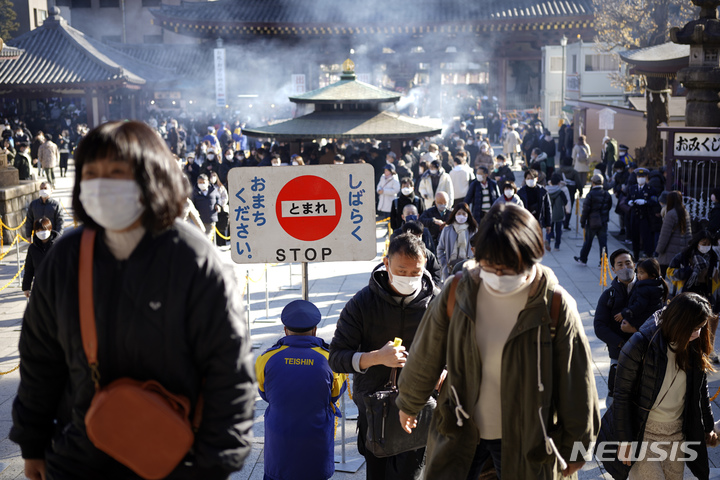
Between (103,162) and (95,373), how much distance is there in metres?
0.60

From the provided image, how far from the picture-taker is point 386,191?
14.7 meters

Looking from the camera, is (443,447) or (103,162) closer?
(103,162)

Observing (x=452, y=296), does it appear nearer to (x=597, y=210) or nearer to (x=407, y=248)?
(x=407, y=248)

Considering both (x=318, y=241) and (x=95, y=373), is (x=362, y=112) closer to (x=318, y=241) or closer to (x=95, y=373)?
(x=318, y=241)

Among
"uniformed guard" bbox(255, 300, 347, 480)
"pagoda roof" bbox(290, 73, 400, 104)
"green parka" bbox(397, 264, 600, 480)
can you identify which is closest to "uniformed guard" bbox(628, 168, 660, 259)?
"pagoda roof" bbox(290, 73, 400, 104)

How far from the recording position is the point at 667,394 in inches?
165

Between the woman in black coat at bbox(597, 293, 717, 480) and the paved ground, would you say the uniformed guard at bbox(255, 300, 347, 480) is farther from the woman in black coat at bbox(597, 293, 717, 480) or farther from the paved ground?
the woman in black coat at bbox(597, 293, 717, 480)

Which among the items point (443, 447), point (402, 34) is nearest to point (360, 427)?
point (443, 447)

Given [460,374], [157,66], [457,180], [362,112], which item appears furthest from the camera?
[157,66]

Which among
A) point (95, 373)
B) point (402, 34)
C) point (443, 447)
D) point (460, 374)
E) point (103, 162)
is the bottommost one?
point (443, 447)

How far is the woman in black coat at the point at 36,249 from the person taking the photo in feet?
30.3

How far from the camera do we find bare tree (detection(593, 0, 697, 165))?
20750 mm

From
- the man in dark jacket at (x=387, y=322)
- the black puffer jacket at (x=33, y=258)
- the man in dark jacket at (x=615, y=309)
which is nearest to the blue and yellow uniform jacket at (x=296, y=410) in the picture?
the man in dark jacket at (x=387, y=322)

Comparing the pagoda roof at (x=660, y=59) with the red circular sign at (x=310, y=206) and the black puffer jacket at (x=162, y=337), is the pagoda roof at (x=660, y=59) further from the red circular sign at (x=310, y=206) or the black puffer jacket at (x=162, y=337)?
the black puffer jacket at (x=162, y=337)
